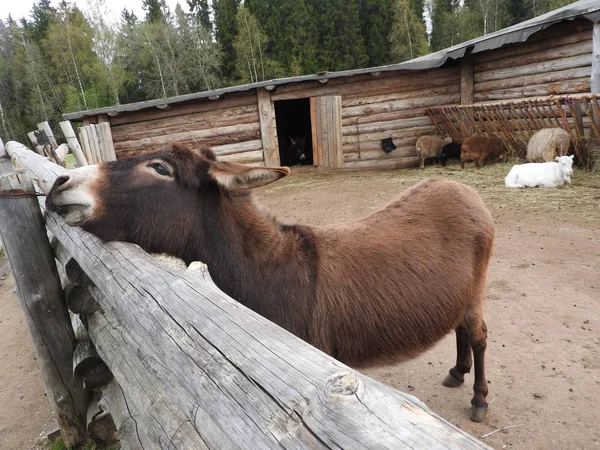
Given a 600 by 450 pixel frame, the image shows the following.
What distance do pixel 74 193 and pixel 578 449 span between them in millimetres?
3438

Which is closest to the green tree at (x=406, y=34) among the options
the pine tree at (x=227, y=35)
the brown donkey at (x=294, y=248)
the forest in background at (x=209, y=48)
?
the forest in background at (x=209, y=48)

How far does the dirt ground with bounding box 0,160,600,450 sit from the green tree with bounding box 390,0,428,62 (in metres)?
37.7

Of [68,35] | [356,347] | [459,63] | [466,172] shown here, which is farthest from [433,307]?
[68,35]

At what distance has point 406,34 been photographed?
133 feet

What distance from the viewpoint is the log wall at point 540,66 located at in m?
9.34

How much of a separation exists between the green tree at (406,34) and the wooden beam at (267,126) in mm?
32936

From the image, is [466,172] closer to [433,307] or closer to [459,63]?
[459,63]

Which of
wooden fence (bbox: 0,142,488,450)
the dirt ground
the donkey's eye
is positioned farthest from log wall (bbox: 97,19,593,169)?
wooden fence (bbox: 0,142,488,450)

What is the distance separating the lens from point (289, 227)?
2.49 m

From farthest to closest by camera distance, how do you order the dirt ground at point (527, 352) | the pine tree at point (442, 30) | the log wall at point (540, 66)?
the pine tree at point (442, 30) < the log wall at point (540, 66) < the dirt ground at point (527, 352)

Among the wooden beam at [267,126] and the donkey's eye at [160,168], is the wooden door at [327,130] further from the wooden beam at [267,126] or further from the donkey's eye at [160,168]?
the donkey's eye at [160,168]

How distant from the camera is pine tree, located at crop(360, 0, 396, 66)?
137ft

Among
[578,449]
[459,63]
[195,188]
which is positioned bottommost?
[578,449]

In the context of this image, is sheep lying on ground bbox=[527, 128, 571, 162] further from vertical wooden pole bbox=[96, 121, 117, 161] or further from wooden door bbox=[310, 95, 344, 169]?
vertical wooden pole bbox=[96, 121, 117, 161]
